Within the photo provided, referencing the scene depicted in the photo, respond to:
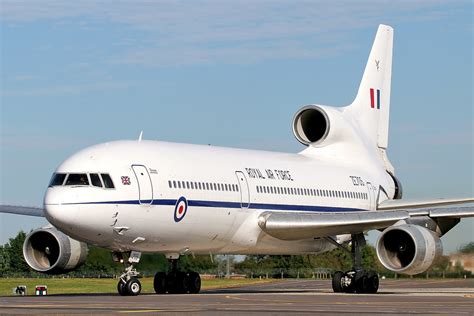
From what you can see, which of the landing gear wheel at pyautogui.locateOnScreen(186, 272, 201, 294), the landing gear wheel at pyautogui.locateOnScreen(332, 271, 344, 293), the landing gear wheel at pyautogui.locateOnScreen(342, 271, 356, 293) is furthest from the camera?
the landing gear wheel at pyautogui.locateOnScreen(332, 271, 344, 293)

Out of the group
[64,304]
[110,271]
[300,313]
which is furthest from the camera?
[110,271]

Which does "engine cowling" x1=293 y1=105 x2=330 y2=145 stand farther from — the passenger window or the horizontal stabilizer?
the passenger window

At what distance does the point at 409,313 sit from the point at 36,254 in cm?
1578

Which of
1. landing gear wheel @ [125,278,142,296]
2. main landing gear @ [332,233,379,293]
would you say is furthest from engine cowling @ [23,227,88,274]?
main landing gear @ [332,233,379,293]

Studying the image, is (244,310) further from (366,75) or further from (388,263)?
(366,75)

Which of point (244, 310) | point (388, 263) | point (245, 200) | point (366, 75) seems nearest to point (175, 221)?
point (245, 200)

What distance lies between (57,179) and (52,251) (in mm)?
4550

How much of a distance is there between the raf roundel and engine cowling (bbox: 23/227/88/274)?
3.81 metres

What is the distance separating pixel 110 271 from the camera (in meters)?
43.4

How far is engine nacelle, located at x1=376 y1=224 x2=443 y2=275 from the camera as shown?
105 feet

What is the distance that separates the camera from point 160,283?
111 ft

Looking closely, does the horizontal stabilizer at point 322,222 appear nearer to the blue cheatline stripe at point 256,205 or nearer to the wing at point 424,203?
the blue cheatline stripe at point 256,205

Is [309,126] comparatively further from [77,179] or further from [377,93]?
[77,179]

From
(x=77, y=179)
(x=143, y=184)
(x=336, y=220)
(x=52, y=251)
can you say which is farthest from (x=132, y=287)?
(x=336, y=220)
